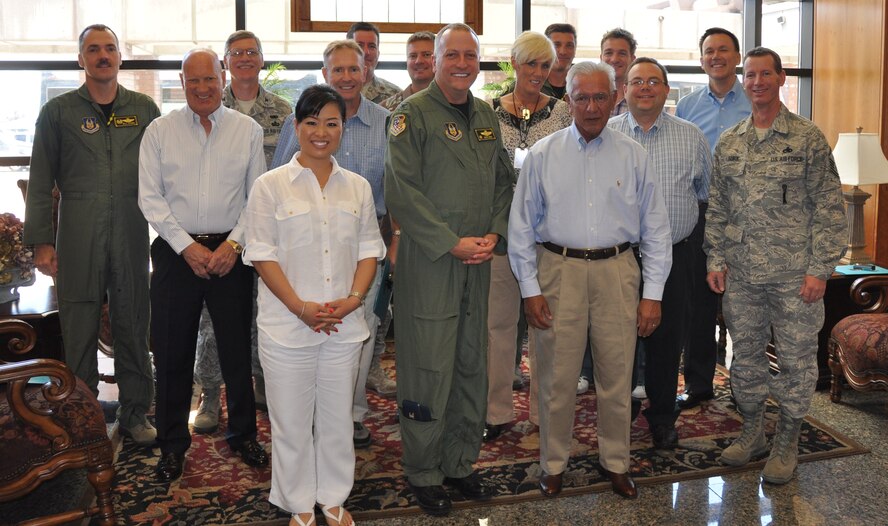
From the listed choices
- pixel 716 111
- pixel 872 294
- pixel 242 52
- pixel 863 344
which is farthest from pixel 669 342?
pixel 242 52

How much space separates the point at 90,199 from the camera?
11.5 feet

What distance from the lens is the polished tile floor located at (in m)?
2.95

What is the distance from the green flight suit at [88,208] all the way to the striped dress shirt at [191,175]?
38cm

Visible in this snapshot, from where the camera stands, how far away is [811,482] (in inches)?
128

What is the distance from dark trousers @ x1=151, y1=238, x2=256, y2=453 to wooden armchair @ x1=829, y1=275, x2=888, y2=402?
293 cm

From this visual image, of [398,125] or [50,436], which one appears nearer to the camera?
[50,436]

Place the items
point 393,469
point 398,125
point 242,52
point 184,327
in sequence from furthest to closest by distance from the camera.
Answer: point 242,52
point 393,469
point 184,327
point 398,125

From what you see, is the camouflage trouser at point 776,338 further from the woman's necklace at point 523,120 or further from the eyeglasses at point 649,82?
the woman's necklace at point 523,120

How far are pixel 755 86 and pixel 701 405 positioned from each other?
1740 mm

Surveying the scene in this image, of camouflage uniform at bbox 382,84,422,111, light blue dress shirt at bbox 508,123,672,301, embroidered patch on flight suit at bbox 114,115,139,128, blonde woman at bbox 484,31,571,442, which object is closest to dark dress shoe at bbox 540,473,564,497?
blonde woman at bbox 484,31,571,442

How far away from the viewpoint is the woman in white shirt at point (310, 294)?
270cm

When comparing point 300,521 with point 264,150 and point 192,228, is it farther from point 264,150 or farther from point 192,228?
point 264,150

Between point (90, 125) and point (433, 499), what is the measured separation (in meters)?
2.17

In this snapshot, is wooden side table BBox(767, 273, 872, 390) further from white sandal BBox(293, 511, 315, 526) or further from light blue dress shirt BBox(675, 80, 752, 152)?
white sandal BBox(293, 511, 315, 526)
